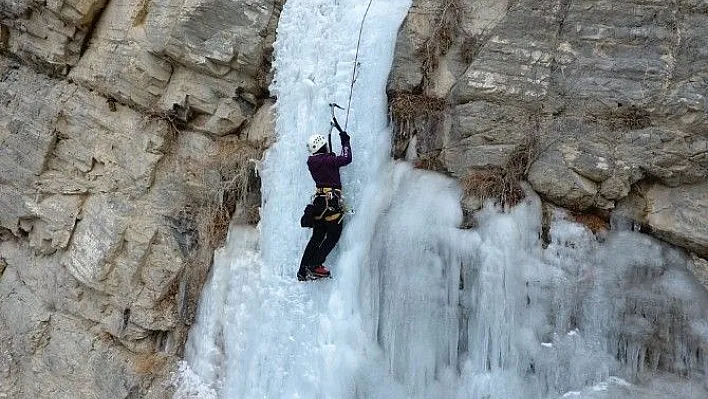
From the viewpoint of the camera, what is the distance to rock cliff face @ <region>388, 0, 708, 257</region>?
577 cm

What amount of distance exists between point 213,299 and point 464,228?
3595 millimetres

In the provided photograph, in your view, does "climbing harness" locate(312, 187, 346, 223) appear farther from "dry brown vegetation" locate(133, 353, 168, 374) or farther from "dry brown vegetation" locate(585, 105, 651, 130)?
Answer: "dry brown vegetation" locate(133, 353, 168, 374)

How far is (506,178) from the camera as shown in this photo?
6.13 metres

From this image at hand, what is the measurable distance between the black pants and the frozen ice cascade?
162 millimetres

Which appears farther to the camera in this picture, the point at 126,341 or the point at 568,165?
the point at 126,341

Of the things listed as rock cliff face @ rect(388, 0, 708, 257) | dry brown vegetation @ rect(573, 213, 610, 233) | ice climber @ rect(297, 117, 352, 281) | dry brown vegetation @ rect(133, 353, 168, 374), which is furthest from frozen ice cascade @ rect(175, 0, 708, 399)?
dry brown vegetation @ rect(133, 353, 168, 374)

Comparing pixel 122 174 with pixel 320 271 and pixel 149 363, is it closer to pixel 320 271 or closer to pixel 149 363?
pixel 149 363

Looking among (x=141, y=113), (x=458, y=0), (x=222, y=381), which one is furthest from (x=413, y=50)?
(x=222, y=381)

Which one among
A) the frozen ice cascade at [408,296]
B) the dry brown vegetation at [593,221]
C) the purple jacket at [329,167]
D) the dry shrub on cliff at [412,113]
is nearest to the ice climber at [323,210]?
the purple jacket at [329,167]

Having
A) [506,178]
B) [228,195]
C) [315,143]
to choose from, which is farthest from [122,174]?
[506,178]

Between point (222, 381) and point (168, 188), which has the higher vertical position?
point (168, 188)

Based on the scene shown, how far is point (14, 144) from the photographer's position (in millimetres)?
9203

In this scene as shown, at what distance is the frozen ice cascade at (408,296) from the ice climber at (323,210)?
21cm

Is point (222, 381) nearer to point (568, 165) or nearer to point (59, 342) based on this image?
point (59, 342)
